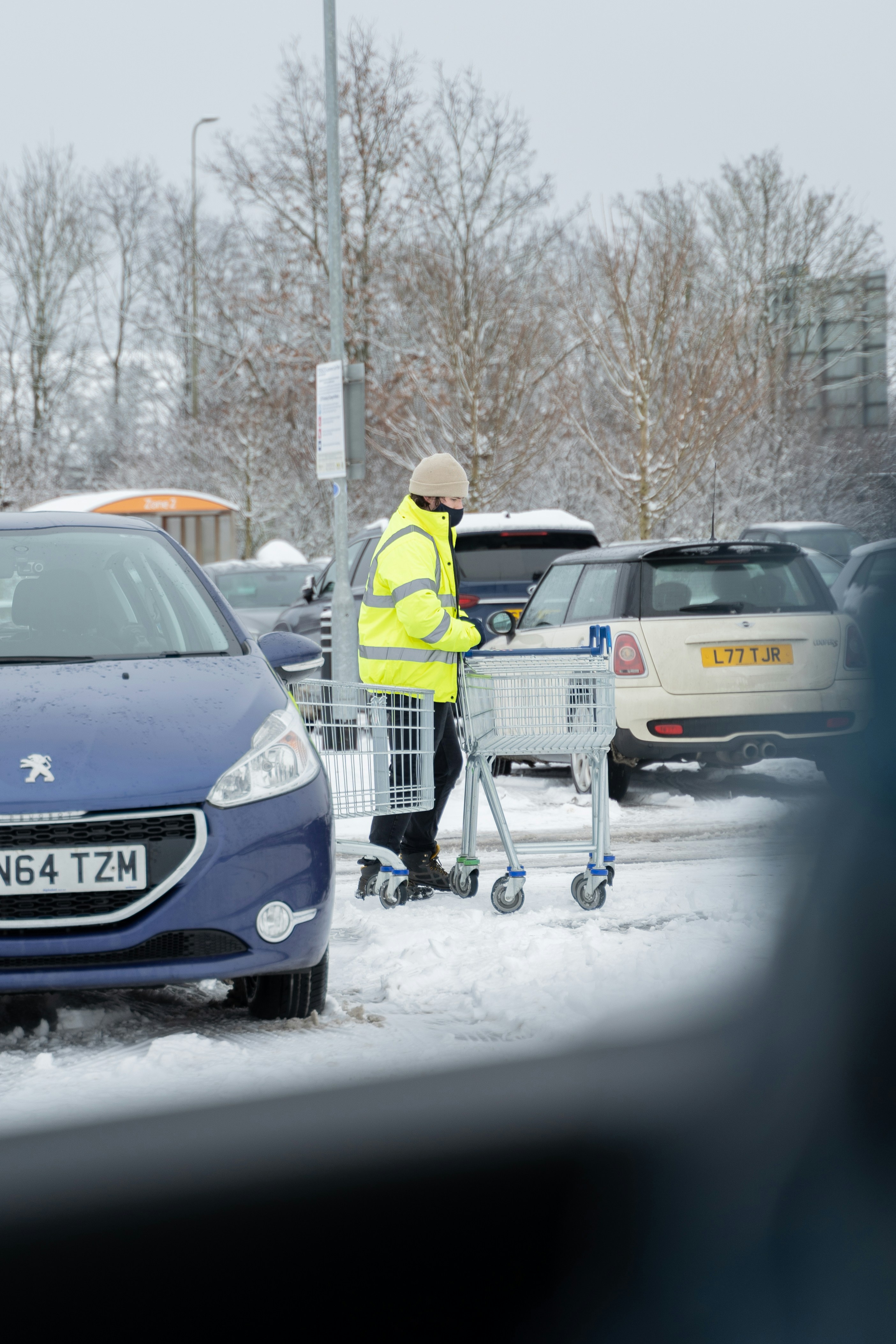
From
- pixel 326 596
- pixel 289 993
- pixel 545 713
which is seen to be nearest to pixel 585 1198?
pixel 289 993

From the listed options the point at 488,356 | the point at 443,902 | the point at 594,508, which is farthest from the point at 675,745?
the point at 594,508

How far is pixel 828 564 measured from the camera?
60.6 inches

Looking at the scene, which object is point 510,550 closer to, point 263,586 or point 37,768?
point 37,768

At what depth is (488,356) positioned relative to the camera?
27469mm

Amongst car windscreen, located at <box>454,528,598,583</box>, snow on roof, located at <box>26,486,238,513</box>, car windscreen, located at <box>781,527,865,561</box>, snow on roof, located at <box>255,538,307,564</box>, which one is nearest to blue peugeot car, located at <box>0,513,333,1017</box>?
car windscreen, located at <box>781,527,865,561</box>

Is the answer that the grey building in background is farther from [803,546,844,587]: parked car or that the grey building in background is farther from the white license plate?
the white license plate

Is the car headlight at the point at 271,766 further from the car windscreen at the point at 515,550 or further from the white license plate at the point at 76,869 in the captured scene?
the car windscreen at the point at 515,550

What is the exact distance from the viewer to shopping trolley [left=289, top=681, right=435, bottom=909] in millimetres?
5477

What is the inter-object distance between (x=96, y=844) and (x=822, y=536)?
2606mm

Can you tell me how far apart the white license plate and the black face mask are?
9.30ft

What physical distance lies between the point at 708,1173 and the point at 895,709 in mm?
386

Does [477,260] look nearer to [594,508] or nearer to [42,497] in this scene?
[594,508]

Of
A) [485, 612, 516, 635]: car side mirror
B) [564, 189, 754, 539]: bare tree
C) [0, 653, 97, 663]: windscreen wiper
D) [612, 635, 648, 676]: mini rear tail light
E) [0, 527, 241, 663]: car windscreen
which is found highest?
[564, 189, 754, 539]: bare tree

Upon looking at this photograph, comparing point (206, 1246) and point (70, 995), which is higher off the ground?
point (206, 1246)
